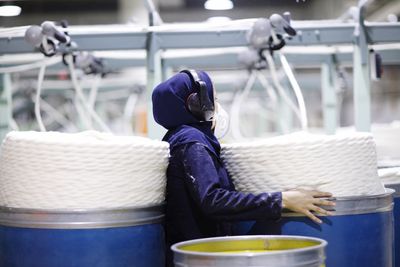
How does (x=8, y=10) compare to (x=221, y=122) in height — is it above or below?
above

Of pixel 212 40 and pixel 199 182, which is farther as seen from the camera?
pixel 212 40

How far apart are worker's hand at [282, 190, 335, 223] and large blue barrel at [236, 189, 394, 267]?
28mm

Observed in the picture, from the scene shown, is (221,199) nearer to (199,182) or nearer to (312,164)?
(199,182)

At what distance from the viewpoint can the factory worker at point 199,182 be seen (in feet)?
5.50

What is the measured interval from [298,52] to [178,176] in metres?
2.36

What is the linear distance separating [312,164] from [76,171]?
58 centimetres

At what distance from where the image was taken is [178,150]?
178 cm

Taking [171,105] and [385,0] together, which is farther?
[385,0]

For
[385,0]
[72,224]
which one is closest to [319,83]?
[385,0]

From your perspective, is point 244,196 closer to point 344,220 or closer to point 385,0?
point 344,220

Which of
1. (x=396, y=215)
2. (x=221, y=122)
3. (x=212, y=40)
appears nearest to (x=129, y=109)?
(x=212, y=40)

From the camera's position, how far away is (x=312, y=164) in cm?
173

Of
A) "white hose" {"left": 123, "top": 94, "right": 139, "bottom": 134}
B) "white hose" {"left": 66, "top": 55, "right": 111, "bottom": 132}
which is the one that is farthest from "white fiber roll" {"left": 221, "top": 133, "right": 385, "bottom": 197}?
"white hose" {"left": 123, "top": 94, "right": 139, "bottom": 134}

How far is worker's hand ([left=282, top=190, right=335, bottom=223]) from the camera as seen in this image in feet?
5.56
